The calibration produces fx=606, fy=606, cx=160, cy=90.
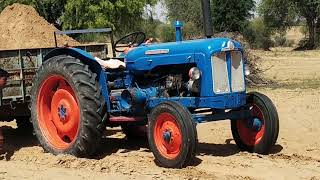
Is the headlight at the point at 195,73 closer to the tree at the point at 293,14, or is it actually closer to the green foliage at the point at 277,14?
the tree at the point at 293,14

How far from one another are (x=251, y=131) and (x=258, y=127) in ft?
0.43

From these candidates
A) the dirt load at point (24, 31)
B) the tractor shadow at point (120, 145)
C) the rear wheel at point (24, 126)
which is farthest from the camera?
the dirt load at point (24, 31)

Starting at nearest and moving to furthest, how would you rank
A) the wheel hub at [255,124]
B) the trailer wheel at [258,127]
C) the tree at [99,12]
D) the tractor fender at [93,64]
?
the trailer wheel at [258,127] < the tractor fender at [93,64] < the wheel hub at [255,124] < the tree at [99,12]

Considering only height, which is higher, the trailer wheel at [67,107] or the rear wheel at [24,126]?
the trailer wheel at [67,107]

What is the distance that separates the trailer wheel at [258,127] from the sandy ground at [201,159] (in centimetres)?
15

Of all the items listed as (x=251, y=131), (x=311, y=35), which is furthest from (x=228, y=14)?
(x=251, y=131)

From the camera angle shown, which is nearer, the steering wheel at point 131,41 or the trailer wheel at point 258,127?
the trailer wheel at point 258,127

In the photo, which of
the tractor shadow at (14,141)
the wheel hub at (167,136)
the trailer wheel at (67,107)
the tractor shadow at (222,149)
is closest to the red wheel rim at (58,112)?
the trailer wheel at (67,107)

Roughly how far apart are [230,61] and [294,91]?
7.61 meters

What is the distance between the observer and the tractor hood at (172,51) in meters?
7.17

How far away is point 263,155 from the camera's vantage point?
25.5ft

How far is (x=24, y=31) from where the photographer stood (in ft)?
50.5

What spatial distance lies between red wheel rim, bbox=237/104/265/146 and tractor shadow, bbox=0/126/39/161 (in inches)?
123

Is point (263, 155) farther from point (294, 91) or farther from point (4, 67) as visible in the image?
point (294, 91)
